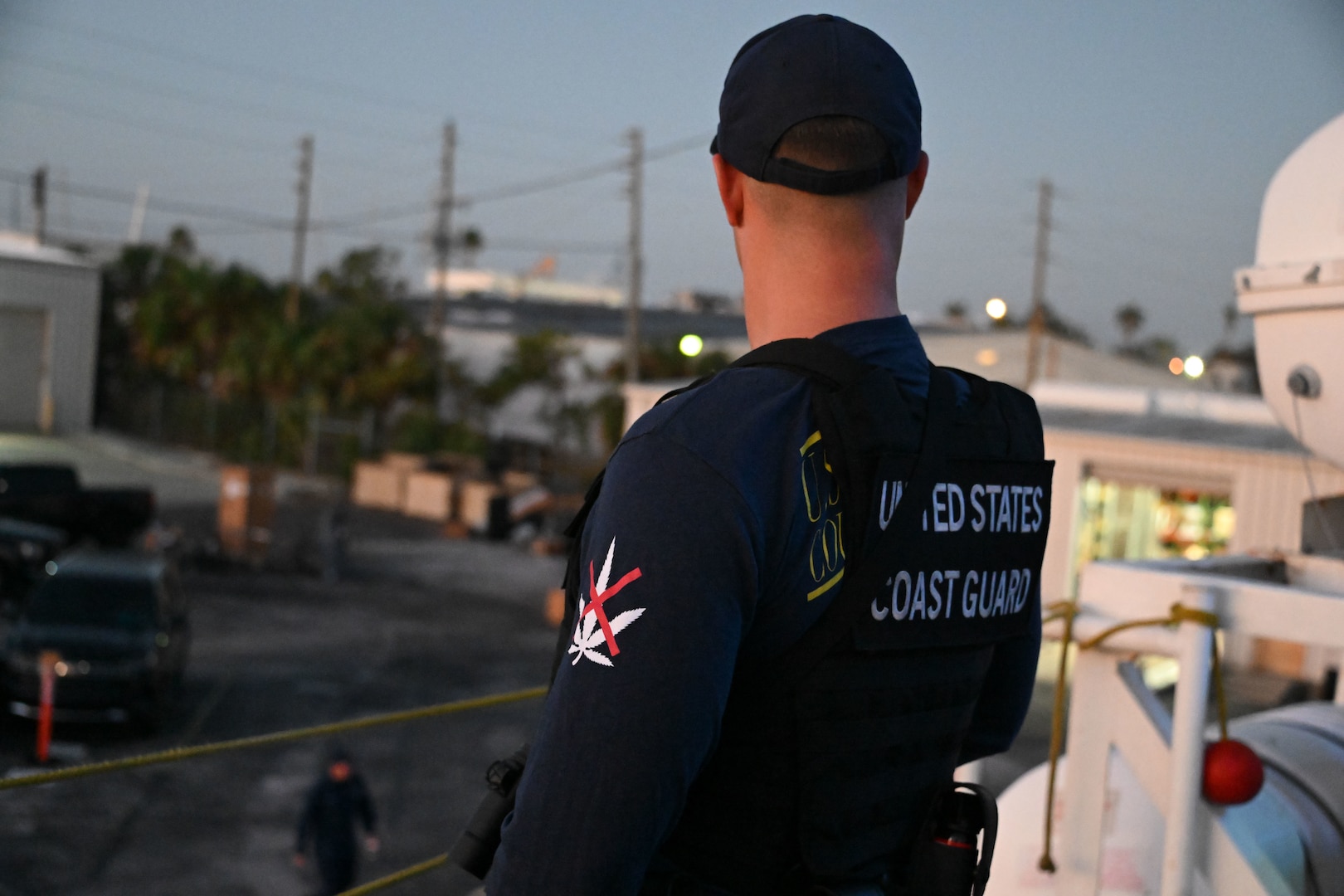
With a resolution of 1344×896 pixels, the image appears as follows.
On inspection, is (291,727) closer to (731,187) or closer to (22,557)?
(22,557)

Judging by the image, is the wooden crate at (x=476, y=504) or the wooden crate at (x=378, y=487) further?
the wooden crate at (x=378, y=487)

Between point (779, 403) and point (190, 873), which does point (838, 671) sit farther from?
point (190, 873)

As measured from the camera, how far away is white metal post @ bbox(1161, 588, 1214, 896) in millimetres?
2375

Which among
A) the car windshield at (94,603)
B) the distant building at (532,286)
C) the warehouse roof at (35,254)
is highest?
the distant building at (532,286)

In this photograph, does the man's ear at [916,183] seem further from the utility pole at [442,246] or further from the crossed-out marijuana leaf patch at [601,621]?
the utility pole at [442,246]

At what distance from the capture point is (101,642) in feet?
37.8

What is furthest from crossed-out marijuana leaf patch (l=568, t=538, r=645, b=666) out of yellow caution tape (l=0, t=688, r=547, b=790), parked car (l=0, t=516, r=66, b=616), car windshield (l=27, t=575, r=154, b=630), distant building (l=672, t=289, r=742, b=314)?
distant building (l=672, t=289, r=742, b=314)

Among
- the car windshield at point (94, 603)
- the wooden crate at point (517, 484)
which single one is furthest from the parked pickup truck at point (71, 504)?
the wooden crate at point (517, 484)

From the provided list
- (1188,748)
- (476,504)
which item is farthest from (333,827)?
(476,504)

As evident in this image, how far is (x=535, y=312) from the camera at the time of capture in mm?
60375

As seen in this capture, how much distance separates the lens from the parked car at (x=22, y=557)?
16562 millimetres

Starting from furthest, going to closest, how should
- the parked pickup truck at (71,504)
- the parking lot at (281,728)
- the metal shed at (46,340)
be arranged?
the metal shed at (46,340) → the parked pickup truck at (71,504) → the parking lot at (281,728)

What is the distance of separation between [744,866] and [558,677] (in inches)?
12.3

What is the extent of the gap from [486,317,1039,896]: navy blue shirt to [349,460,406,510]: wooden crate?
29335 mm
